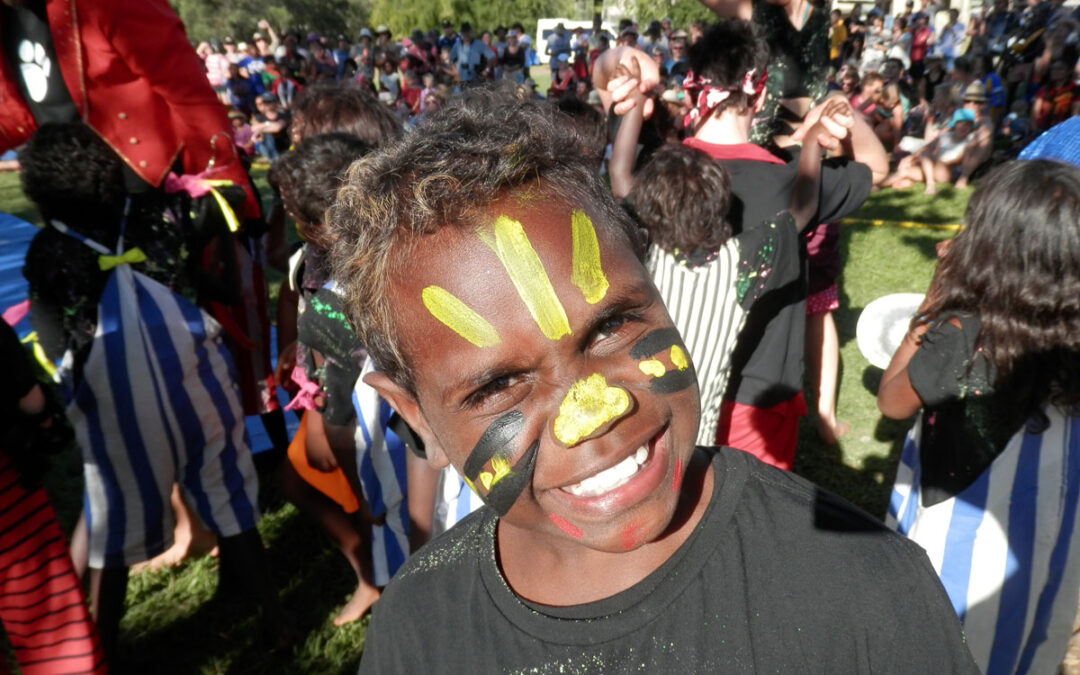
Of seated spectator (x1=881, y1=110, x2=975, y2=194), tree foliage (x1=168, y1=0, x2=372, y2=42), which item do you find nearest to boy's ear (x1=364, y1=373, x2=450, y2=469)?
seated spectator (x1=881, y1=110, x2=975, y2=194)

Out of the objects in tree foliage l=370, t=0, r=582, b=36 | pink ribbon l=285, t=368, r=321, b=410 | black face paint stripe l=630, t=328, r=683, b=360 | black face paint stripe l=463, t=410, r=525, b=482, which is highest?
tree foliage l=370, t=0, r=582, b=36

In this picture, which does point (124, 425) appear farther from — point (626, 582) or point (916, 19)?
point (916, 19)

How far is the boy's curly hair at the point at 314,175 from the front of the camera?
2436 millimetres

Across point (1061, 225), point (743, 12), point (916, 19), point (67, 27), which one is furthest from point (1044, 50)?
point (67, 27)

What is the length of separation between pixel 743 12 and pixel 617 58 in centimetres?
82

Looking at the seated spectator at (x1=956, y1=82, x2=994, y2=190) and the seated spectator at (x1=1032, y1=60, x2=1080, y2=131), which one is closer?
the seated spectator at (x1=956, y1=82, x2=994, y2=190)

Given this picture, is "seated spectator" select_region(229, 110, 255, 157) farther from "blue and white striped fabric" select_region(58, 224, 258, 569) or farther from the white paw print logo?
"blue and white striped fabric" select_region(58, 224, 258, 569)

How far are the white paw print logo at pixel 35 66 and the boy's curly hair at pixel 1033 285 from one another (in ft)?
11.7

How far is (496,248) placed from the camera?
1.04 m

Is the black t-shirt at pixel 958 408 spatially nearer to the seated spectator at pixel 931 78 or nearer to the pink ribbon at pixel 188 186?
the pink ribbon at pixel 188 186

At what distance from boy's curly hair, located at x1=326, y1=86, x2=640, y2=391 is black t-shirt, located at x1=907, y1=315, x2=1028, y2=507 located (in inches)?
40.3

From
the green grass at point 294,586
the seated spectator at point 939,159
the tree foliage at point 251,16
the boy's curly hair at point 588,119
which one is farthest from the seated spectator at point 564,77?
the tree foliage at point 251,16

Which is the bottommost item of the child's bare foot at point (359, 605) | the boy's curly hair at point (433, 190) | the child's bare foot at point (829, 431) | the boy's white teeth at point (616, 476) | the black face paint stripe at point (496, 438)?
the child's bare foot at point (829, 431)

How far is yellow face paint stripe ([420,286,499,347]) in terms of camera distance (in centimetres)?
103
